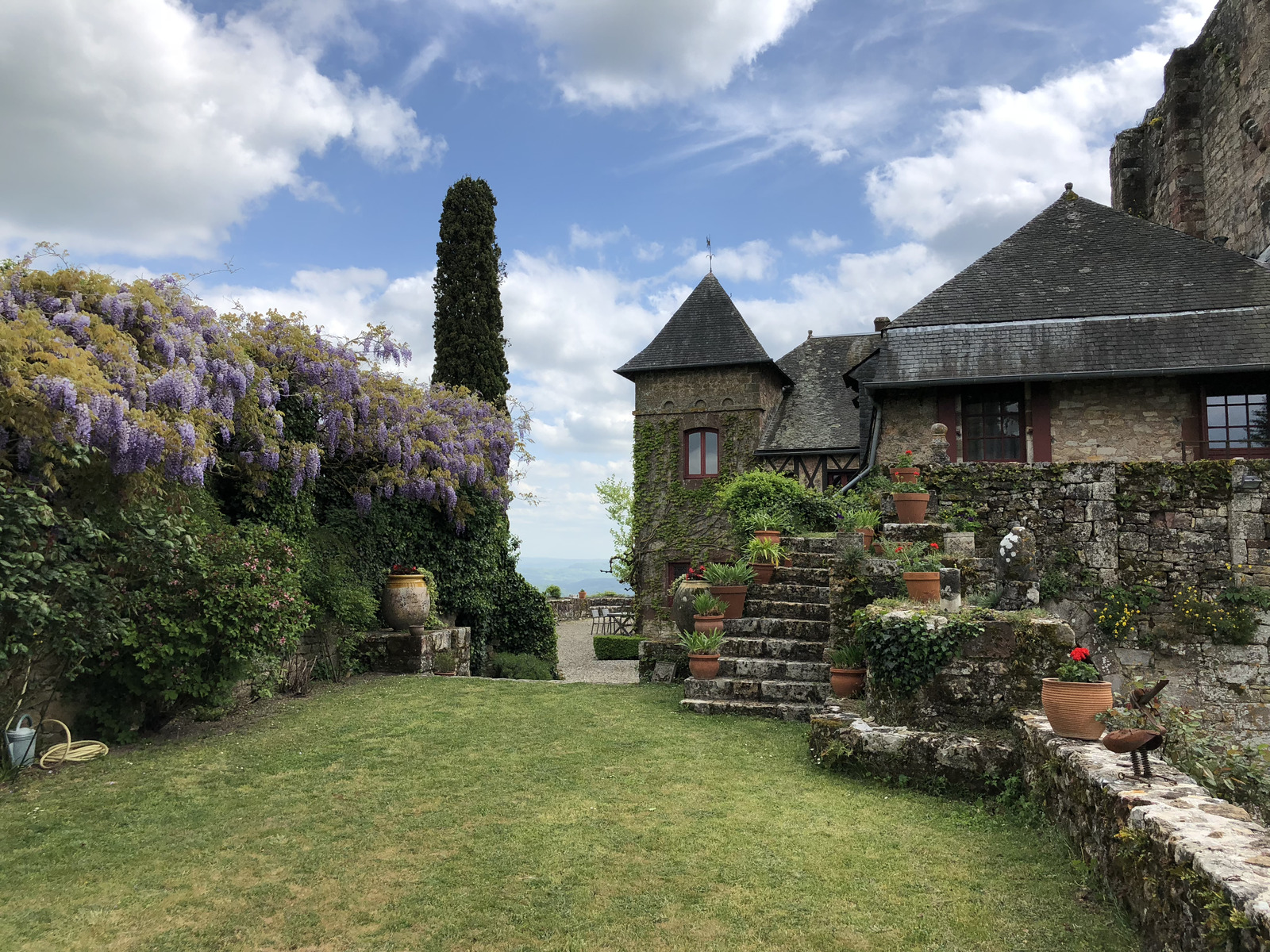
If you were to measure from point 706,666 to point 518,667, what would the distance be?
15.4ft

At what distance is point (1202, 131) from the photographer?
14859 millimetres

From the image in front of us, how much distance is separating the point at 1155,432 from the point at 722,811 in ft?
34.7

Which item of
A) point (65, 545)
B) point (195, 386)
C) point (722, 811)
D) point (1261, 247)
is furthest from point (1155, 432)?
point (65, 545)

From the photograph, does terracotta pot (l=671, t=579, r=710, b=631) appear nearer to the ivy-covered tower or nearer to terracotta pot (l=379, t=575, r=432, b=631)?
terracotta pot (l=379, t=575, r=432, b=631)

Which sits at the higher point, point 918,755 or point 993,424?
point 993,424

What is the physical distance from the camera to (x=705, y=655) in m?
6.75

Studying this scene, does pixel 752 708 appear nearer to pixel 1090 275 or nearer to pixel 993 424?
pixel 993 424

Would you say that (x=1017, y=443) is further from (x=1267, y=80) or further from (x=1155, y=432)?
(x=1267, y=80)

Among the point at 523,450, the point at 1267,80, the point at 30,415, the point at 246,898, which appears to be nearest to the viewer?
the point at 246,898

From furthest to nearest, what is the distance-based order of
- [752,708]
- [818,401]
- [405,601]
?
1. [818,401]
2. [405,601]
3. [752,708]

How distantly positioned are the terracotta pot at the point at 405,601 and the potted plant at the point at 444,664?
44 centimetres

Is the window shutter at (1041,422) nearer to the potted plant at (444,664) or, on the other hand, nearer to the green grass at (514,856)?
the green grass at (514,856)

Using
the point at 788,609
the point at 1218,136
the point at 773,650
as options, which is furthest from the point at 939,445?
the point at 1218,136

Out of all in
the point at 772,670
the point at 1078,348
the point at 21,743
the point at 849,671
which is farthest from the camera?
the point at 1078,348
